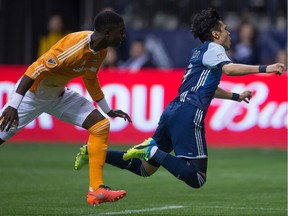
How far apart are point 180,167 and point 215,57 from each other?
130 centimetres

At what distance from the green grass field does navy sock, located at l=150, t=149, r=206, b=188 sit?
0.93 metres

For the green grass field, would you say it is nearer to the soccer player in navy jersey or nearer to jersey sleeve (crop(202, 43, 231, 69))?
the soccer player in navy jersey

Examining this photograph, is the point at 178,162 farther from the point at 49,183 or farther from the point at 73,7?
the point at 73,7

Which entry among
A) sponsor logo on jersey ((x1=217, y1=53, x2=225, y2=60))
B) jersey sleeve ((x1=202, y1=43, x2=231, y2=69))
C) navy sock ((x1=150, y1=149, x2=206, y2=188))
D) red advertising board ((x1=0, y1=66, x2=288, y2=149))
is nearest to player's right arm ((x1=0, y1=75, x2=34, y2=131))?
navy sock ((x1=150, y1=149, x2=206, y2=188))

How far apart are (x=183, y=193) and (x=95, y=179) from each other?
3227 millimetres

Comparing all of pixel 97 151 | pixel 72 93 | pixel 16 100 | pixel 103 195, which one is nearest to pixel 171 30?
pixel 72 93

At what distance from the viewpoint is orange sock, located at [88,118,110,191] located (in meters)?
11.0

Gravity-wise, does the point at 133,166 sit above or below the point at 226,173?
above

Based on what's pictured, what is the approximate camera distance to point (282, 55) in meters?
21.9

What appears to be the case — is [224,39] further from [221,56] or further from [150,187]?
[150,187]

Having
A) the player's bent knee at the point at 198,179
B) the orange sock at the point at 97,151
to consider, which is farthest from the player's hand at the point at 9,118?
the player's bent knee at the point at 198,179

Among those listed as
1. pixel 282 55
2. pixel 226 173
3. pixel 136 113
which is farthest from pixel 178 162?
pixel 282 55

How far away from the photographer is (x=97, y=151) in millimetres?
11141

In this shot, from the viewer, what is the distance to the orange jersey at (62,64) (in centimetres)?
1093
